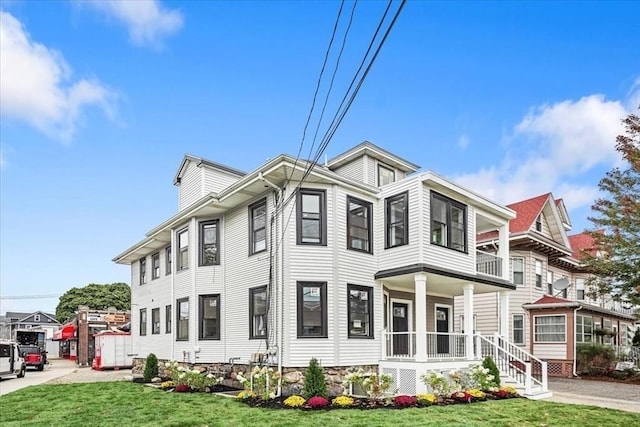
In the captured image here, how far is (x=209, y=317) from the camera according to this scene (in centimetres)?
1803

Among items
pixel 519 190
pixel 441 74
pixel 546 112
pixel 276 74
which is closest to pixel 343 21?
pixel 276 74

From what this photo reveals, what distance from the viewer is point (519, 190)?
3119cm

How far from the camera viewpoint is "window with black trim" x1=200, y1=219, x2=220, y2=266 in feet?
60.4

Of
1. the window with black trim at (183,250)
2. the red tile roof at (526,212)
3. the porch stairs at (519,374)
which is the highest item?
the red tile roof at (526,212)

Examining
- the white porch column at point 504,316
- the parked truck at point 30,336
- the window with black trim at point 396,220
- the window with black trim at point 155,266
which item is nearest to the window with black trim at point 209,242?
the window with black trim at point 155,266

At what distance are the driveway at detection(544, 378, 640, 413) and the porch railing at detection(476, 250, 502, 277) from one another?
4263mm

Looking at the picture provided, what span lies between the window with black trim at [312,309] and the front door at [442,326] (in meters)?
5.81

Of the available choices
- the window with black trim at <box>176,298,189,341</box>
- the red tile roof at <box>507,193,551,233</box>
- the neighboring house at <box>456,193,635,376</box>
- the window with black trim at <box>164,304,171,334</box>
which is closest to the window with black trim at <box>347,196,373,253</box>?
the window with black trim at <box>176,298,189,341</box>

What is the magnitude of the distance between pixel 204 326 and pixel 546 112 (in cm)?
1455

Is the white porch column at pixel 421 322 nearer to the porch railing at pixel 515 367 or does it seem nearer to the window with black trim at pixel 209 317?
the porch railing at pixel 515 367

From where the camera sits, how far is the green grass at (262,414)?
10664mm

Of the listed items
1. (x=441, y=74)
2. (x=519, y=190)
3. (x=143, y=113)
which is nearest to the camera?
(x=441, y=74)

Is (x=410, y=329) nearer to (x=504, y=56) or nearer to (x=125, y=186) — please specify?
(x=504, y=56)

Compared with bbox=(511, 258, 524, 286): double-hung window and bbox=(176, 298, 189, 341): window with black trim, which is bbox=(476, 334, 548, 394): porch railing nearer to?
bbox=(511, 258, 524, 286): double-hung window
